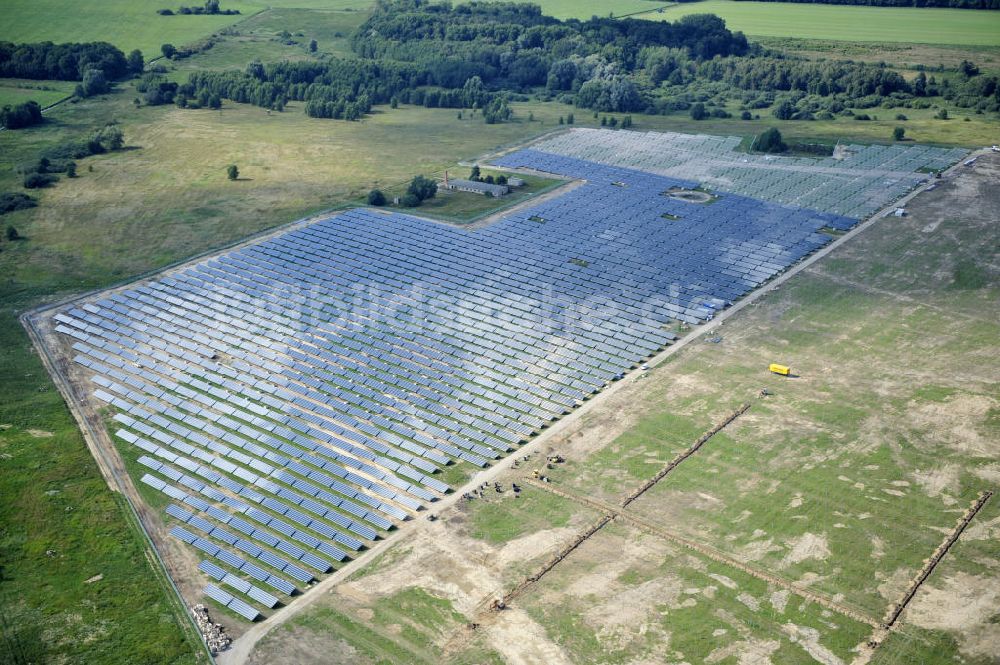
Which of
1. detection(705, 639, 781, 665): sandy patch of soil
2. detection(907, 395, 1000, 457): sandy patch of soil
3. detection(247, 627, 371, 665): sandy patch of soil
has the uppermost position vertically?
detection(907, 395, 1000, 457): sandy patch of soil

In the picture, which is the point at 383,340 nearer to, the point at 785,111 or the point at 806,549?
the point at 806,549

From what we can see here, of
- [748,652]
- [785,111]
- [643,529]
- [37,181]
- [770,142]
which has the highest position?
[785,111]

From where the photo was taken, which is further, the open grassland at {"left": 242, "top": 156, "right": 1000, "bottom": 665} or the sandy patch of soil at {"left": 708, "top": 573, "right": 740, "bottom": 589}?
the sandy patch of soil at {"left": 708, "top": 573, "right": 740, "bottom": 589}

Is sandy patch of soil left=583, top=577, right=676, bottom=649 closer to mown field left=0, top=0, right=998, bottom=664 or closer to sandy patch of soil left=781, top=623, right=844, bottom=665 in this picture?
mown field left=0, top=0, right=998, bottom=664

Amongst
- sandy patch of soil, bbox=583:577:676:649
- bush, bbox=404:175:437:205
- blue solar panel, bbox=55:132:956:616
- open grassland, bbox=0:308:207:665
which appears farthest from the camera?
bush, bbox=404:175:437:205

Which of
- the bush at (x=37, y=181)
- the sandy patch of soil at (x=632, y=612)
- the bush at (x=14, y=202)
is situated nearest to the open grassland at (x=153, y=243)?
the bush at (x=14, y=202)

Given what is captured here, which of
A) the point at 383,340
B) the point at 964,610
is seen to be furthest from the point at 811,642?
the point at 383,340

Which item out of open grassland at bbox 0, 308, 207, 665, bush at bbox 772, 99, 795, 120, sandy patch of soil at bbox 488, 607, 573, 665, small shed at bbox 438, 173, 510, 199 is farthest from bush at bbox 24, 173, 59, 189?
bush at bbox 772, 99, 795, 120

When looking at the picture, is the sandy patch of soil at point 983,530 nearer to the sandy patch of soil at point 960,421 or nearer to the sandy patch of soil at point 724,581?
the sandy patch of soil at point 960,421
